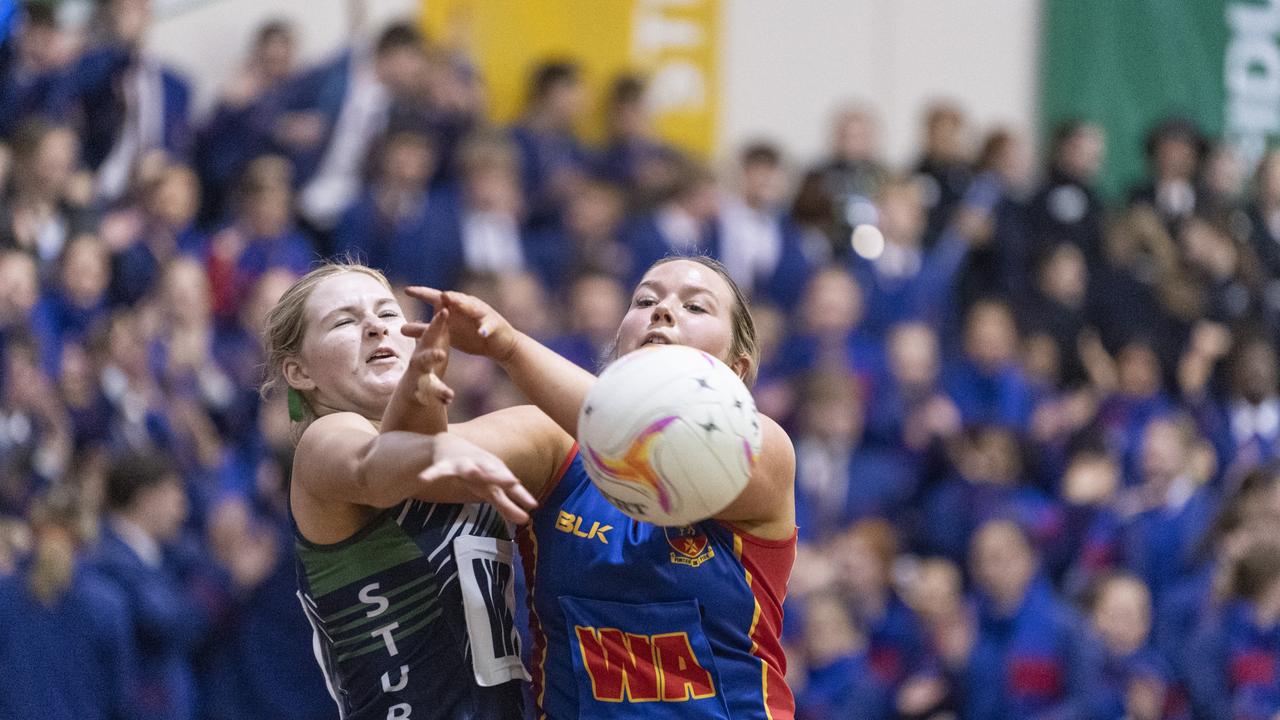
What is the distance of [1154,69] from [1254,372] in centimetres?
469

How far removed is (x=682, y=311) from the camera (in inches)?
177

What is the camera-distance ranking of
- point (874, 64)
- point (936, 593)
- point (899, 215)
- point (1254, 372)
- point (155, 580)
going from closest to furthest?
point (155, 580), point (936, 593), point (899, 215), point (1254, 372), point (874, 64)

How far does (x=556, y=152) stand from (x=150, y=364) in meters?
3.80

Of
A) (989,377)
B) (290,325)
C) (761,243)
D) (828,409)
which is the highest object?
(290,325)

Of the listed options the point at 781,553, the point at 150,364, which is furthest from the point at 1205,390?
the point at 781,553

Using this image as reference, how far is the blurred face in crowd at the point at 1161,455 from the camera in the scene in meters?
11.2

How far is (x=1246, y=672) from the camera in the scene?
1014 cm

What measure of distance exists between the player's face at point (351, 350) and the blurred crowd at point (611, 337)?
3.47 metres

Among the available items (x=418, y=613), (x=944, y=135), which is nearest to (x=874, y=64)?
(x=944, y=135)

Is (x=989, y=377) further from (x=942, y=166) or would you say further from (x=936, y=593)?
(x=936, y=593)

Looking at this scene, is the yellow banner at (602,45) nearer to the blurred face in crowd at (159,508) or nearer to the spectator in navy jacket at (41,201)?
the spectator in navy jacket at (41,201)

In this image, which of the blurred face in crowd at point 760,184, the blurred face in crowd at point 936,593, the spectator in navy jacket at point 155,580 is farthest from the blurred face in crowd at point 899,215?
the spectator in navy jacket at point 155,580

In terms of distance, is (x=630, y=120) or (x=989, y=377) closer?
(x=989, y=377)

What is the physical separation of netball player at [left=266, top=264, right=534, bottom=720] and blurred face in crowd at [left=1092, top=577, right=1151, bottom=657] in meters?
6.07
